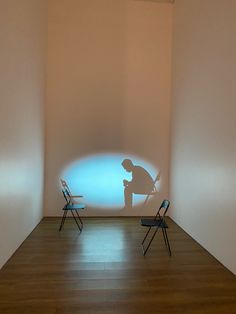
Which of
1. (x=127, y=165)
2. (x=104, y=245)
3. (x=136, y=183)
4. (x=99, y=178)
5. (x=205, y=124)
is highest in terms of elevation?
(x=205, y=124)

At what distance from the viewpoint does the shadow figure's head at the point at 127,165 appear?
5.28 metres

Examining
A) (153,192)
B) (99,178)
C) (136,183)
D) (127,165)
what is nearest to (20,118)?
(99,178)

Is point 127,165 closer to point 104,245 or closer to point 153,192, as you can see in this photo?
point 153,192

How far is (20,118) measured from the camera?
3475 millimetres

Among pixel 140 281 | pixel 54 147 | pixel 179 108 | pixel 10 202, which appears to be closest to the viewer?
pixel 140 281

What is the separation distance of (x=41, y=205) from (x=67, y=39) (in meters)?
3.20

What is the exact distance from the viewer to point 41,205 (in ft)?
16.1

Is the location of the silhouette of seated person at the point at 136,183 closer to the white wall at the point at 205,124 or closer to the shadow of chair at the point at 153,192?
the shadow of chair at the point at 153,192

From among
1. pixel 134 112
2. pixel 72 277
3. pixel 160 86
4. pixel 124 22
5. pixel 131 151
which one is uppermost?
pixel 124 22

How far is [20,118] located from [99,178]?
7.14ft

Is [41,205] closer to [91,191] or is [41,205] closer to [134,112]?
[91,191]

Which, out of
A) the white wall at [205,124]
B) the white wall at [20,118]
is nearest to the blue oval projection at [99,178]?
the white wall at [20,118]

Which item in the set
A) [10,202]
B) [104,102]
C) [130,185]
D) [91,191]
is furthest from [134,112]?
[10,202]

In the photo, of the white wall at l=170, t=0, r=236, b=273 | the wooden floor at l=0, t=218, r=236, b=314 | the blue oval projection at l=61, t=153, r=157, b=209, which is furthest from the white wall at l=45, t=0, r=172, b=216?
the wooden floor at l=0, t=218, r=236, b=314
